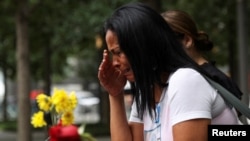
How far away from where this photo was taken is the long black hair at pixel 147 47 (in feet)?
6.30

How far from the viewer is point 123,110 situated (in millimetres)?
2385

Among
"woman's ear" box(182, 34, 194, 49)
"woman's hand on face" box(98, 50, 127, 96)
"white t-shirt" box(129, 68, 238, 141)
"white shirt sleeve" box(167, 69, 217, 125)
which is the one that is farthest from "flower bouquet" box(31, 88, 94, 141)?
"white shirt sleeve" box(167, 69, 217, 125)

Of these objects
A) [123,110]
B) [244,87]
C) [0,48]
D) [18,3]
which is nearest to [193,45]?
[123,110]

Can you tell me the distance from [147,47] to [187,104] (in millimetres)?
228

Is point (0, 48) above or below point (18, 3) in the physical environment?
below

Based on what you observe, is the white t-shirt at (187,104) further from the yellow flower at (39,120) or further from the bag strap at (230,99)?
the yellow flower at (39,120)

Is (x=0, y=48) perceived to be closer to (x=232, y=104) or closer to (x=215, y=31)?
(x=215, y=31)

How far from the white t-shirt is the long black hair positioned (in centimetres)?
5

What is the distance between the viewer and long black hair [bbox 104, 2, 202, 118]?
192cm

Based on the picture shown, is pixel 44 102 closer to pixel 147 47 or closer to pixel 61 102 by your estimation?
pixel 61 102

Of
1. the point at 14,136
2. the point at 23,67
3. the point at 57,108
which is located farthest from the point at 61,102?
the point at 14,136

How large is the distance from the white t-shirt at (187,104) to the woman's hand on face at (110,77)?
0.26 metres

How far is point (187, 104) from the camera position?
6.01 ft

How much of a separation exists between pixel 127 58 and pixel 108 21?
6.8 inches
